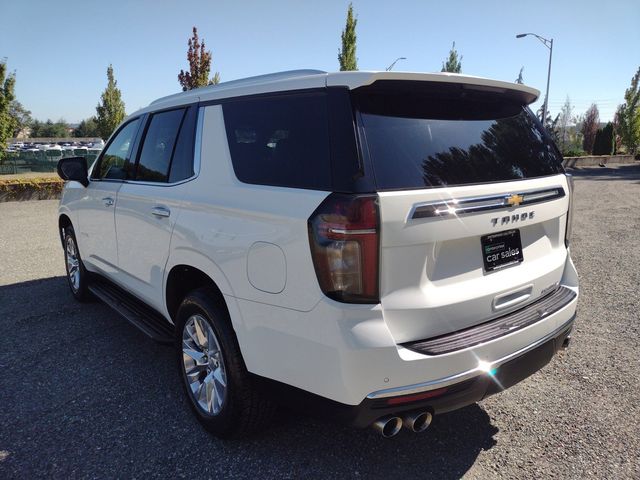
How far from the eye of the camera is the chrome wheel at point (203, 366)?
8.79 ft

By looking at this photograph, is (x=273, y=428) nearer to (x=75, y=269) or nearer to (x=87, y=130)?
(x=75, y=269)

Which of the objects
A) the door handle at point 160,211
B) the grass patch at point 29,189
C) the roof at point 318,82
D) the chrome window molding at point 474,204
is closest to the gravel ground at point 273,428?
the door handle at point 160,211

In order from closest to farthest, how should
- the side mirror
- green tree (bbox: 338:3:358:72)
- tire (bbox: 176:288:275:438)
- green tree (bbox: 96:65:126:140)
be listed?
tire (bbox: 176:288:275:438), the side mirror, green tree (bbox: 338:3:358:72), green tree (bbox: 96:65:126:140)

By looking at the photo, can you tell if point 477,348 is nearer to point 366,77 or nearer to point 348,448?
point 348,448

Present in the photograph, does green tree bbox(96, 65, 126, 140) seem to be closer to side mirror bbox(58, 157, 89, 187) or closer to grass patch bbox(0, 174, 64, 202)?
grass patch bbox(0, 174, 64, 202)

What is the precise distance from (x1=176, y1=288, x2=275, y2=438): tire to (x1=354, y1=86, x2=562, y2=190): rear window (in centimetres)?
120

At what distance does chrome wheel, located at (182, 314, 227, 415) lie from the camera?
8.79 ft

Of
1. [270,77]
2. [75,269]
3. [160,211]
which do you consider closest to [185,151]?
[160,211]

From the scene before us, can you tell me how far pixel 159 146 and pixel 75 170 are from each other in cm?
150

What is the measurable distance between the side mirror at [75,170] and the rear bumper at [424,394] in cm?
305

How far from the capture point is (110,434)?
2840mm

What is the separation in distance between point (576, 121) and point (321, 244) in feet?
289

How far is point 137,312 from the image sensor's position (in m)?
3.65

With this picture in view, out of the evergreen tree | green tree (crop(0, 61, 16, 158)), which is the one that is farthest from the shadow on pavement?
the evergreen tree
